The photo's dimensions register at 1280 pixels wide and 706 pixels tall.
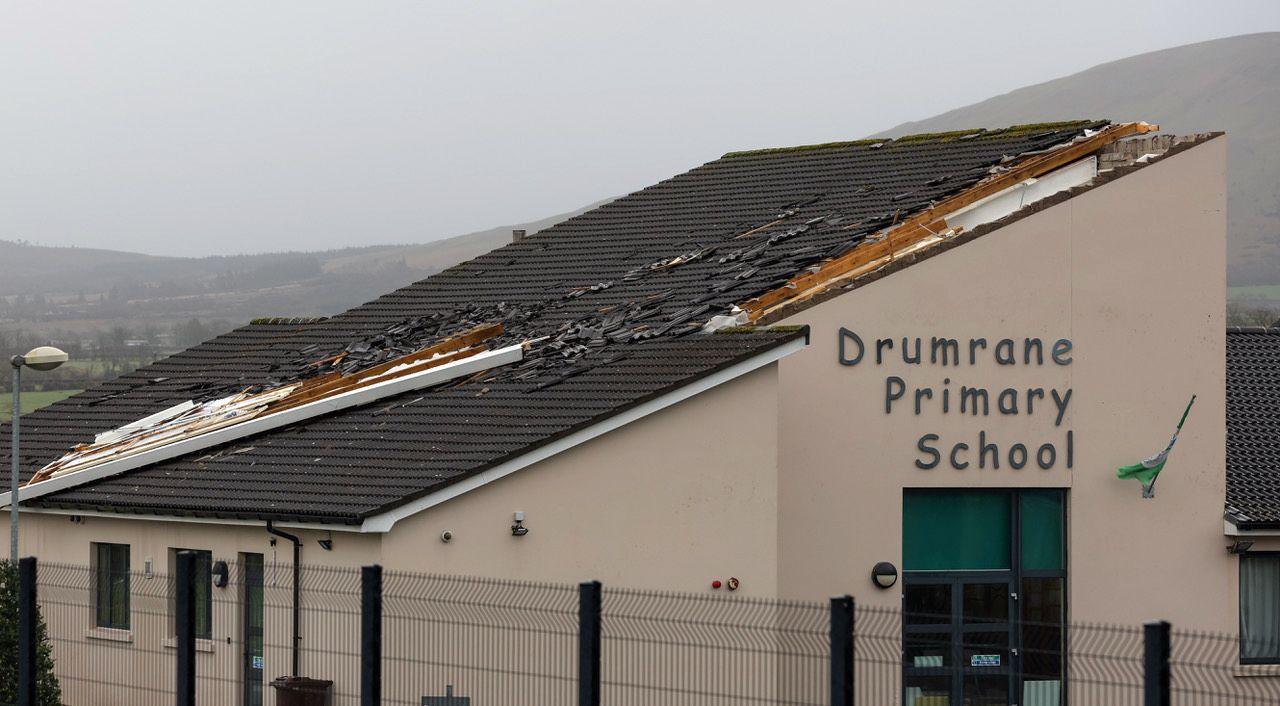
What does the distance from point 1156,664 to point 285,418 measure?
1482 cm

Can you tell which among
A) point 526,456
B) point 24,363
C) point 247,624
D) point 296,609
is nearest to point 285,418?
point 24,363

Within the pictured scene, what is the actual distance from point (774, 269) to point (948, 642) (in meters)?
5.52

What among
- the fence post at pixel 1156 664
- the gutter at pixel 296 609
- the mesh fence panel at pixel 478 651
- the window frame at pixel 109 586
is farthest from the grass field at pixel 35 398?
the fence post at pixel 1156 664

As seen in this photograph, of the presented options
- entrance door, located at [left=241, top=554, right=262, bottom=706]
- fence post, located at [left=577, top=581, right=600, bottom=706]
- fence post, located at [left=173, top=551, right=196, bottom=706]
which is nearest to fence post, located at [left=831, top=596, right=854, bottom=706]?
fence post, located at [left=577, top=581, right=600, bottom=706]

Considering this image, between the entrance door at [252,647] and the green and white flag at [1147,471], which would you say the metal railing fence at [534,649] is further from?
the green and white flag at [1147,471]

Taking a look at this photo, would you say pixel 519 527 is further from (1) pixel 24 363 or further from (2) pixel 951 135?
(2) pixel 951 135

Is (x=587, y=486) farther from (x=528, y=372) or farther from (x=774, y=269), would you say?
(x=774, y=269)

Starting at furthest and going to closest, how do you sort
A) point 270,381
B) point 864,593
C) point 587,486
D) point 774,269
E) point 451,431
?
point 270,381, point 774,269, point 864,593, point 451,431, point 587,486

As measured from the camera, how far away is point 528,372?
21938mm

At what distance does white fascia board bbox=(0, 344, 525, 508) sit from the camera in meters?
21.7

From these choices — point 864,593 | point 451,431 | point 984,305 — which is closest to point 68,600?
point 451,431

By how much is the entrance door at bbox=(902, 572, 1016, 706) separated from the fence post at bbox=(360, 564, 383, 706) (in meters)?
10.2

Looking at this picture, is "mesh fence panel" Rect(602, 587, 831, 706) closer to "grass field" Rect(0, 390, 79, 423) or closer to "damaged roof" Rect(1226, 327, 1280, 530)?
"damaged roof" Rect(1226, 327, 1280, 530)

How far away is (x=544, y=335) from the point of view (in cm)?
2434
